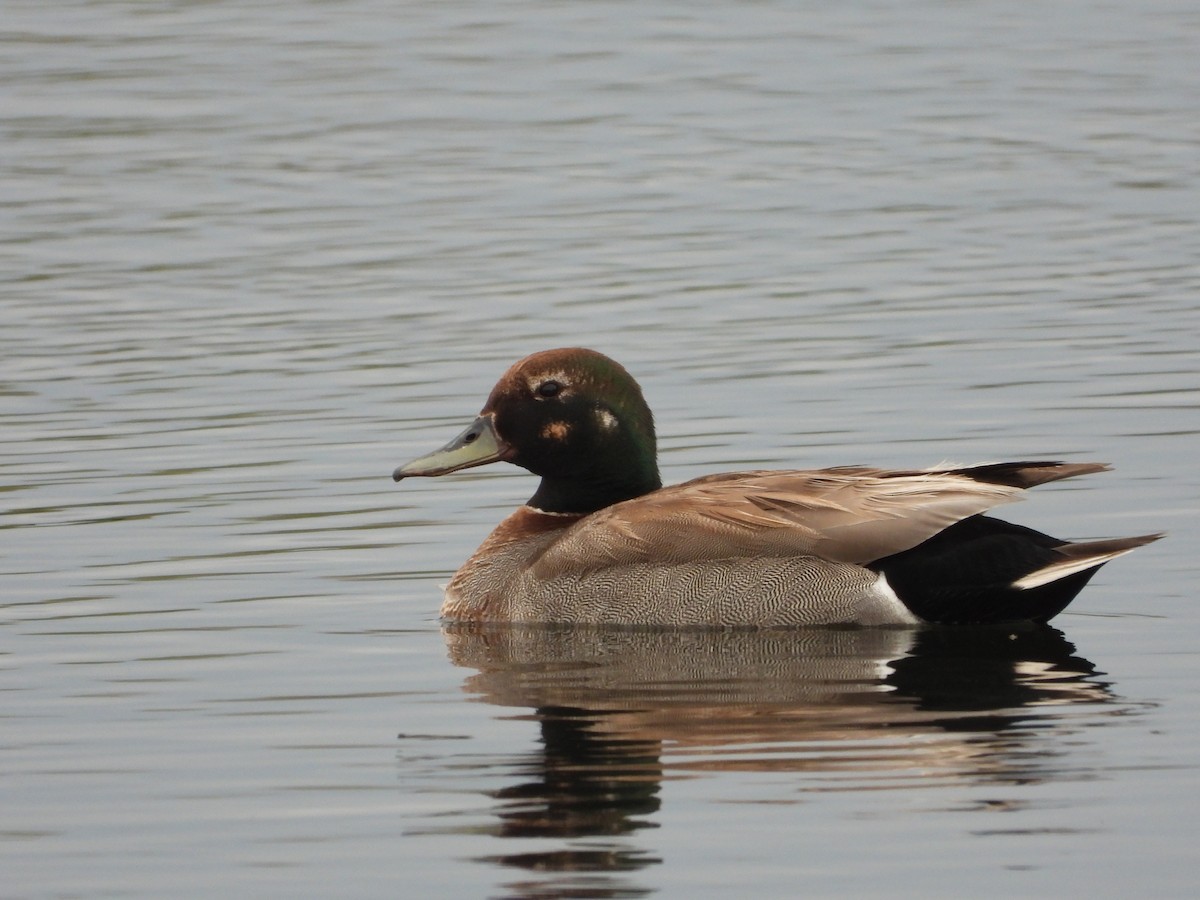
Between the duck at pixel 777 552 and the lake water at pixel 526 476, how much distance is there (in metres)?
0.14

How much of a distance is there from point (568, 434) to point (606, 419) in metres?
0.17

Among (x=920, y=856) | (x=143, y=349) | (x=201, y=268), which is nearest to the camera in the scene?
(x=920, y=856)

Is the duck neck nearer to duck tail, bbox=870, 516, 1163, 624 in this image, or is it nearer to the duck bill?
the duck bill

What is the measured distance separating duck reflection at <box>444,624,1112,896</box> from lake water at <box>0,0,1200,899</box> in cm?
3

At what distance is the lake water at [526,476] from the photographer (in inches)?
265

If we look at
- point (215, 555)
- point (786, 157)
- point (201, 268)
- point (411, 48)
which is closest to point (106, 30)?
point (411, 48)

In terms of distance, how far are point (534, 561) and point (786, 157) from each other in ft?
46.9

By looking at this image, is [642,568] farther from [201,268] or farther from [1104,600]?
[201,268]

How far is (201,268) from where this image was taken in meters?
18.9

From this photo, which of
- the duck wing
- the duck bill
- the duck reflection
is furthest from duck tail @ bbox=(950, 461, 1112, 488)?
the duck bill

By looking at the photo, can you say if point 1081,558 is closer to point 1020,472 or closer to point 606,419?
point 1020,472

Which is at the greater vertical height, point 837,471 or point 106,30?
point 106,30

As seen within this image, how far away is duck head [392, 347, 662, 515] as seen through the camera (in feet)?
34.3

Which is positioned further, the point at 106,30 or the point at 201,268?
the point at 106,30
